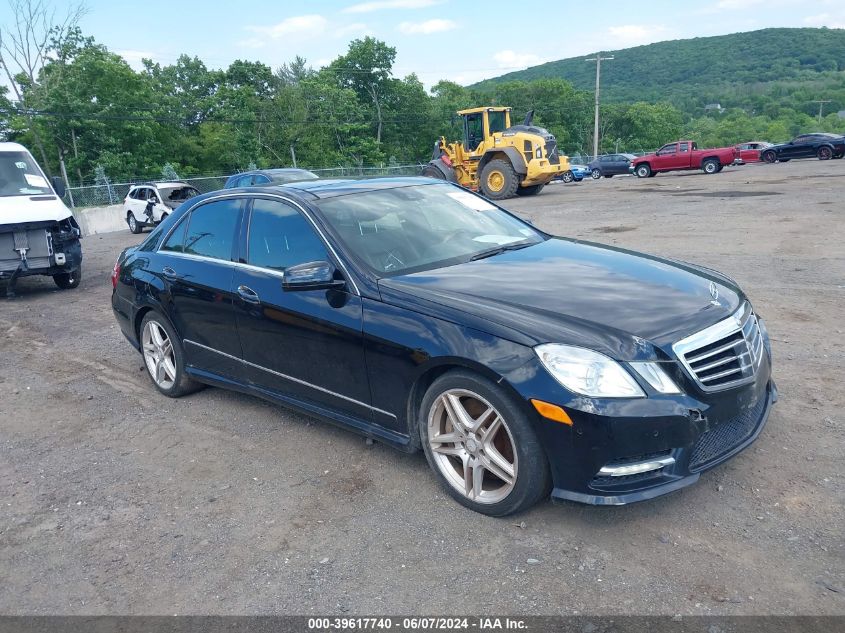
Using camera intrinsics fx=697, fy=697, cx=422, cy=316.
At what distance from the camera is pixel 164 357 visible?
5594 mm

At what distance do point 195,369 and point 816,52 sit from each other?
6254 inches

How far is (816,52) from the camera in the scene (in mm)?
134125

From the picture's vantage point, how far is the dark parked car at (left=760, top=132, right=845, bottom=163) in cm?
3791

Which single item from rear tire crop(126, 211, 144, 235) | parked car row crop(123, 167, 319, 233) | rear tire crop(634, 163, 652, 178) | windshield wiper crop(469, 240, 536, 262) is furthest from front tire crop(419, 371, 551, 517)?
rear tire crop(634, 163, 652, 178)

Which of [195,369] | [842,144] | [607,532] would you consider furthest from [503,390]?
[842,144]

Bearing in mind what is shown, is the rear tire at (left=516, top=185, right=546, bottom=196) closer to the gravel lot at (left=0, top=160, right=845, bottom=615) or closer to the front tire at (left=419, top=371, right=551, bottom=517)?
the gravel lot at (left=0, top=160, right=845, bottom=615)

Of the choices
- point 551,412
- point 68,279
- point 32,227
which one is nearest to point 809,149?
point 68,279

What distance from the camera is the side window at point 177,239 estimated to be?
17.7 feet

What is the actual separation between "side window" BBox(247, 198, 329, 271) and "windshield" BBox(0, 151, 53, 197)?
8215mm

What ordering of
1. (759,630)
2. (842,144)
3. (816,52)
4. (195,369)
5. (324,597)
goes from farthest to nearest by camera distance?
1. (816,52)
2. (842,144)
3. (195,369)
4. (324,597)
5. (759,630)

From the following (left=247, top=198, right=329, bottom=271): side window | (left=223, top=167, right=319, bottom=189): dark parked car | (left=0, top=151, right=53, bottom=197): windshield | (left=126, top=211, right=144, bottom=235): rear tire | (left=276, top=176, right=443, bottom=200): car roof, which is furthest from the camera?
(left=126, top=211, right=144, bottom=235): rear tire

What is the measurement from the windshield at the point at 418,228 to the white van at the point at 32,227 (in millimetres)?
7844

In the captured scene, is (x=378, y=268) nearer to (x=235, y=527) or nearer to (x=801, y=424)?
(x=235, y=527)

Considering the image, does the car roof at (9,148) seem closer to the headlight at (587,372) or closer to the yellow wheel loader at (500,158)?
the headlight at (587,372)
